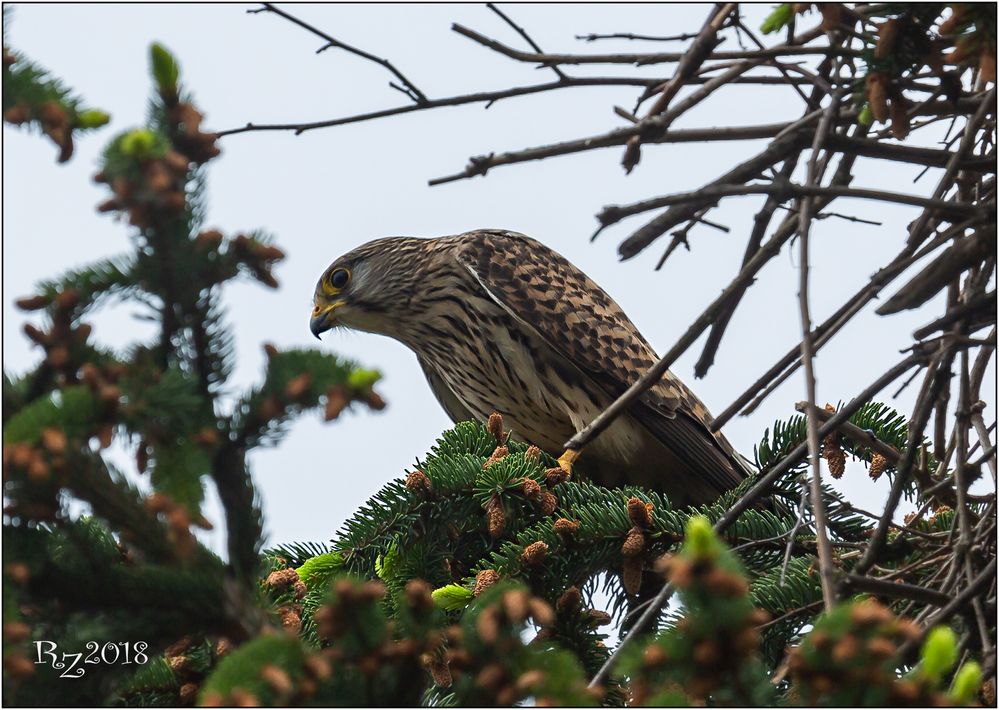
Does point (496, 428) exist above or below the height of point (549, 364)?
below

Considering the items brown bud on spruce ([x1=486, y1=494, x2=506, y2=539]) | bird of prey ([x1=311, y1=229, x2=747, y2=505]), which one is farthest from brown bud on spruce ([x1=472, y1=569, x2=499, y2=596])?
bird of prey ([x1=311, y1=229, x2=747, y2=505])

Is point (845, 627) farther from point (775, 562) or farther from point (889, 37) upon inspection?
point (775, 562)

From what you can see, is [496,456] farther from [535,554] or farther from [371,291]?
[371,291]

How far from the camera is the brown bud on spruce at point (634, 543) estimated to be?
3.44m

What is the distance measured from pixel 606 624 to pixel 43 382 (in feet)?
6.94

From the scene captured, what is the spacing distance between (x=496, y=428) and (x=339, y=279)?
2484 millimetres

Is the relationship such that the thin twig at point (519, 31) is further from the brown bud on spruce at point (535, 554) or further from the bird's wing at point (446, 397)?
the bird's wing at point (446, 397)

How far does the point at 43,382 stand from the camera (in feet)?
6.00

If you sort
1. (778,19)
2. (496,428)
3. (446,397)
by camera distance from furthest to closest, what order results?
(446,397) < (496,428) < (778,19)

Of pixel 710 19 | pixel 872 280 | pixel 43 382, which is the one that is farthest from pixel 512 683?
pixel 710 19

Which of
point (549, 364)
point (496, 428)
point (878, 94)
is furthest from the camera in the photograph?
point (549, 364)

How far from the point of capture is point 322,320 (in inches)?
233

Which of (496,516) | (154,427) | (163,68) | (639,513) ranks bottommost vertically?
(154,427)
